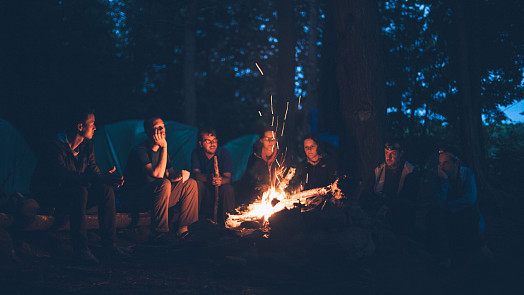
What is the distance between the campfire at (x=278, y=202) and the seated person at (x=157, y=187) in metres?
0.61

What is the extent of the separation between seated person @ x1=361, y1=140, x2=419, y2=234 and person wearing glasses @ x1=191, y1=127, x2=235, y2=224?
6.33ft

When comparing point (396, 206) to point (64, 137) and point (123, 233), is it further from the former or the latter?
point (64, 137)

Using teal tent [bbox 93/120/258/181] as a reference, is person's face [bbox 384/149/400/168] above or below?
below

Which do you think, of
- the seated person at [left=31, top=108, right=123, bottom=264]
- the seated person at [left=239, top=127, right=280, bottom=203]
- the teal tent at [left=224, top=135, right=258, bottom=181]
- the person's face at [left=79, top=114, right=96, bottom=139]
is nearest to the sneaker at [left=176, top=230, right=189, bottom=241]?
the seated person at [left=31, top=108, right=123, bottom=264]

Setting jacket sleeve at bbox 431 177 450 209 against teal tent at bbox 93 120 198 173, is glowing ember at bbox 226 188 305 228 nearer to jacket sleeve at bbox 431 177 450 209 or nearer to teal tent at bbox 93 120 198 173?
jacket sleeve at bbox 431 177 450 209

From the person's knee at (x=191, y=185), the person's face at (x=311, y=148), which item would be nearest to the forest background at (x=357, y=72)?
the person's face at (x=311, y=148)

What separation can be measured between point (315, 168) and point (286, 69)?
3656mm

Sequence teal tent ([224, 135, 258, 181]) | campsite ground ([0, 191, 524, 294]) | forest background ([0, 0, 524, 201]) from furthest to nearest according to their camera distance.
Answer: teal tent ([224, 135, 258, 181]), forest background ([0, 0, 524, 201]), campsite ground ([0, 191, 524, 294])

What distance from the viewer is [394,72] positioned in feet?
31.2

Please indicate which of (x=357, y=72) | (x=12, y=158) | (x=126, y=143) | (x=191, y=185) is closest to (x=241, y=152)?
(x=126, y=143)

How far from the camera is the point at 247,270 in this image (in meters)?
4.68

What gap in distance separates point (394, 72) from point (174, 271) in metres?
6.91

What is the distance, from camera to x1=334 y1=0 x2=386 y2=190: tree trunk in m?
5.87

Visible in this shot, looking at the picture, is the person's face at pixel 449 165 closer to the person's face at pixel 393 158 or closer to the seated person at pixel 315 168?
the person's face at pixel 393 158
